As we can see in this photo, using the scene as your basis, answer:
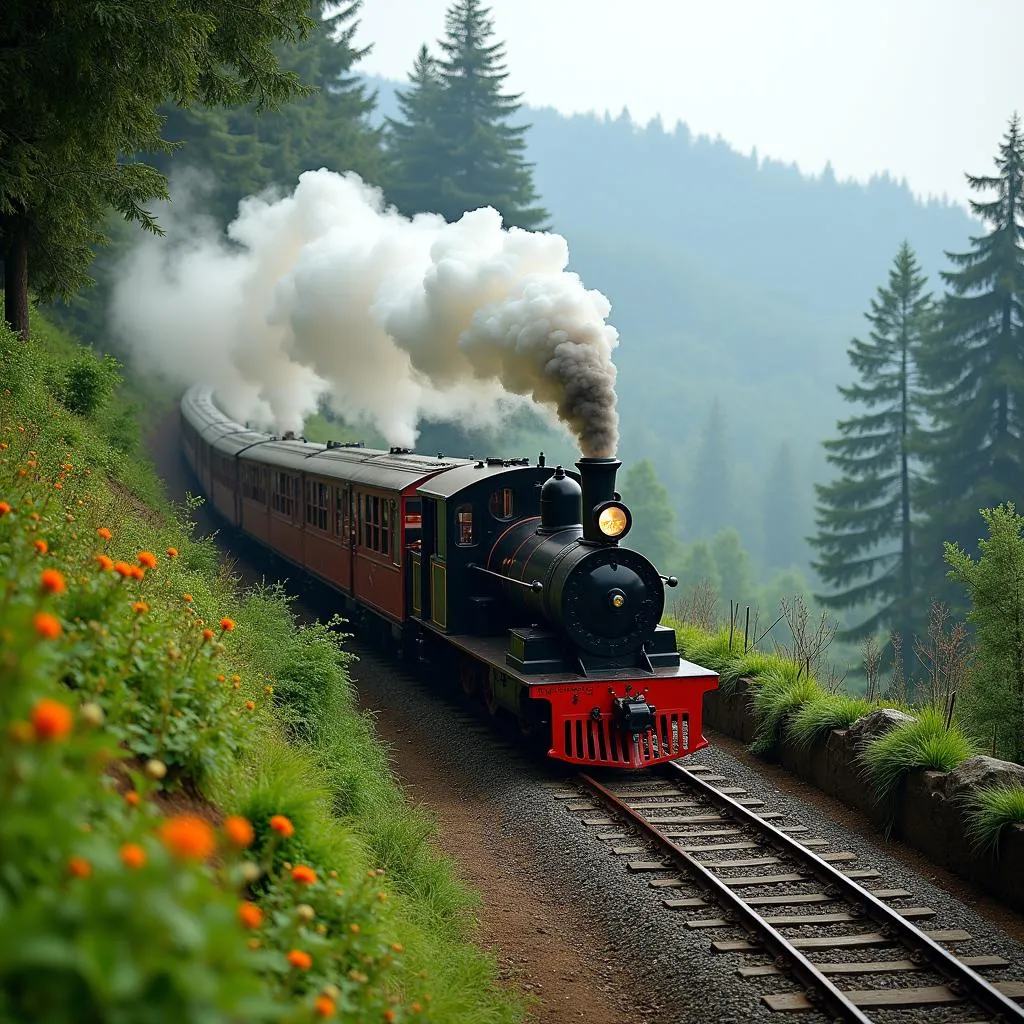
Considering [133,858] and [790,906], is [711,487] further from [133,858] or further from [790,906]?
[133,858]

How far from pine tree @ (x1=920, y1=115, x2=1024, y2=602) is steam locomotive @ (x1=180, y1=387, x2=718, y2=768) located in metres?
23.1

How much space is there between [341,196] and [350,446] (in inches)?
348

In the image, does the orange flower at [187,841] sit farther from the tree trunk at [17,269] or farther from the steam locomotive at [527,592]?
the tree trunk at [17,269]

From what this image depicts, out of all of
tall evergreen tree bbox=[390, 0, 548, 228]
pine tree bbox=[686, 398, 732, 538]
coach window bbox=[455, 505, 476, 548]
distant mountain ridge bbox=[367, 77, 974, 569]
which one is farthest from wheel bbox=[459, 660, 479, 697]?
distant mountain ridge bbox=[367, 77, 974, 569]

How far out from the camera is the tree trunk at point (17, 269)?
1478 cm

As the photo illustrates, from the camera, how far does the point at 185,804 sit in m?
5.12

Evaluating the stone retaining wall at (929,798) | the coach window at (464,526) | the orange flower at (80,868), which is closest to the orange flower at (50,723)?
the orange flower at (80,868)

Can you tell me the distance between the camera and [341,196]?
26609 millimetres

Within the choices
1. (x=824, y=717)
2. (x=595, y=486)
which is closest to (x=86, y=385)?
(x=595, y=486)

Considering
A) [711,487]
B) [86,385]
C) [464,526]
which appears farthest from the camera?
[711,487]

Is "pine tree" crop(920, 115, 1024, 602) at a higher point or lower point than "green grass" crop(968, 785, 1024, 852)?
higher

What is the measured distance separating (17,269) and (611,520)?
9649 mm

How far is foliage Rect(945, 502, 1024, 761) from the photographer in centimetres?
1174

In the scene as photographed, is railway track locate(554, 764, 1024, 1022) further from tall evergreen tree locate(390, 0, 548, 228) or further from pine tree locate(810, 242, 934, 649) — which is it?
tall evergreen tree locate(390, 0, 548, 228)
